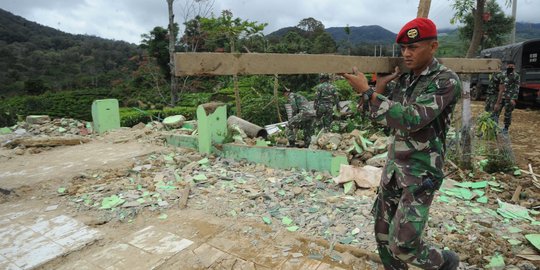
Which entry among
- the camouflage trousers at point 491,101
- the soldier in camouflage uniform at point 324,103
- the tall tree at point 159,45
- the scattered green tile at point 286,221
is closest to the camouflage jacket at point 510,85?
the camouflage trousers at point 491,101

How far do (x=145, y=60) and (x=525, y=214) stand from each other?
46.4ft

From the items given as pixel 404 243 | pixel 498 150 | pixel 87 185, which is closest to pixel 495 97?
pixel 498 150

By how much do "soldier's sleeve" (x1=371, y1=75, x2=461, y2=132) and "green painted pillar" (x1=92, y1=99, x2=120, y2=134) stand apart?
8409mm

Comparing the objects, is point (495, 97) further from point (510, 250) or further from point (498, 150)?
point (510, 250)

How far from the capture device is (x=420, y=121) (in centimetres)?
178

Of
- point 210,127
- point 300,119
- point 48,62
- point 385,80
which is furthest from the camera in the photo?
point 48,62

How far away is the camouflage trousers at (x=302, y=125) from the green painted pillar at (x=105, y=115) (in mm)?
4825

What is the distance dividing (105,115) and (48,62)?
38928 millimetres

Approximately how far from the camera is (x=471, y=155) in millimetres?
5023

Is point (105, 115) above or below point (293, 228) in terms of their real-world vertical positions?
above

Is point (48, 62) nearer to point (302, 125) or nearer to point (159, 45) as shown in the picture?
point (159, 45)

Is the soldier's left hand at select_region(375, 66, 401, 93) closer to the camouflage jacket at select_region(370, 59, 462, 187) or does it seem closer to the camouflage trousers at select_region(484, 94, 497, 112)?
the camouflage jacket at select_region(370, 59, 462, 187)

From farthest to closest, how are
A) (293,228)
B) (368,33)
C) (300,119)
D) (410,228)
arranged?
(368,33), (300,119), (293,228), (410,228)

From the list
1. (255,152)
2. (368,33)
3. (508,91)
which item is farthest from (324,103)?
(368,33)
